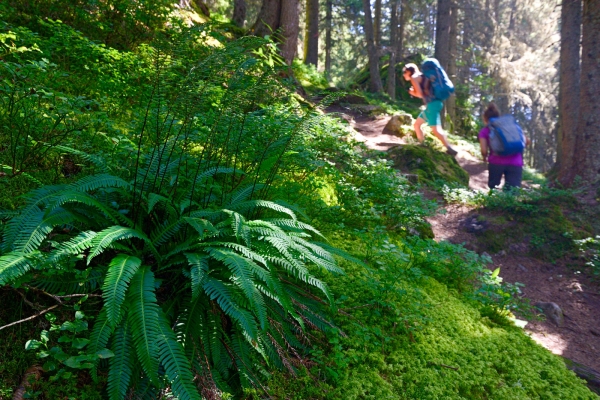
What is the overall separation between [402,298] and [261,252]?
1.72 metres

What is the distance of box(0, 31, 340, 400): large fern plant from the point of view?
2148mm

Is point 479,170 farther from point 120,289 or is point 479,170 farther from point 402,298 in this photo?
point 120,289

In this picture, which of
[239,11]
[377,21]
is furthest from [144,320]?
[377,21]

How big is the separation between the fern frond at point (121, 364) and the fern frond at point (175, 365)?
163 mm

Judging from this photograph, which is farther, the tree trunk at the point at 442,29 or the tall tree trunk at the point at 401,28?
the tall tree trunk at the point at 401,28

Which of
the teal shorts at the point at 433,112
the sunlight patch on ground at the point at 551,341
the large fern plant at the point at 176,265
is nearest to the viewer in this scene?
the large fern plant at the point at 176,265

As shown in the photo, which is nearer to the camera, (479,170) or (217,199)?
(217,199)

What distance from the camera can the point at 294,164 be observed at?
180 inches

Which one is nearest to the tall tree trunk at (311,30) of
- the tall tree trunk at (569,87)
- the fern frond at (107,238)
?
the tall tree trunk at (569,87)

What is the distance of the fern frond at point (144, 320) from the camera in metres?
2.02

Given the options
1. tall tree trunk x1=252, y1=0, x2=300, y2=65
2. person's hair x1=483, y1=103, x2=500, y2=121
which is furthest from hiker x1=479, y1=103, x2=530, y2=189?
tall tree trunk x1=252, y1=0, x2=300, y2=65

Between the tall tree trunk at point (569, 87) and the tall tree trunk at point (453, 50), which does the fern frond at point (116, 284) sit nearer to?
the tall tree trunk at point (569, 87)

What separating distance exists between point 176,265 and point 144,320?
675mm

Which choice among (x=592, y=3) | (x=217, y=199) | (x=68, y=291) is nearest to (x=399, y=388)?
(x=217, y=199)
